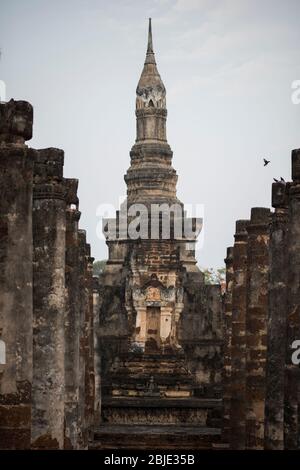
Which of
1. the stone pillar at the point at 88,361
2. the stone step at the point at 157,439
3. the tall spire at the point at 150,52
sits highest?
the tall spire at the point at 150,52

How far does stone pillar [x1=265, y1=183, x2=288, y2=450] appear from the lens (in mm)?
18281

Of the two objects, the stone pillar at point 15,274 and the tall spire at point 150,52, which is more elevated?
the tall spire at point 150,52

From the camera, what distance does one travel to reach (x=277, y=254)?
18.8m

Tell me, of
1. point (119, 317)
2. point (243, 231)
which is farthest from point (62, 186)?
point (119, 317)

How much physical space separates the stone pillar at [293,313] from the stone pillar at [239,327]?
10630mm

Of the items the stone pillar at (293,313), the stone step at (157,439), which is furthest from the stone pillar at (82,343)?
the stone pillar at (293,313)

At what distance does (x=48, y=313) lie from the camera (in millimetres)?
16312

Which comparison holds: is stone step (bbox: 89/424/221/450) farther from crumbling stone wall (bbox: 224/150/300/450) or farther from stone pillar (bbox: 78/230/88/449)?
stone pillar (bbox: 78/230/88/449)

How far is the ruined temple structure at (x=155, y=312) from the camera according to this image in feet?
129

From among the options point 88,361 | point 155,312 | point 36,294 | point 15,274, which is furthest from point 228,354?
point 15,274

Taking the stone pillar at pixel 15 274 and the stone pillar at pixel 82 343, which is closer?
the stone pillar at pixel 15 274

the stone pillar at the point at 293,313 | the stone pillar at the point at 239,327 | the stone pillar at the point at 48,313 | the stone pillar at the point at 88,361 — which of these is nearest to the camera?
the stone pillar at the point at 293,313

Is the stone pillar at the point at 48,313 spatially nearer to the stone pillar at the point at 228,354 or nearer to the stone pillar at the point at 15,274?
the stone pillar at the point at 15,274

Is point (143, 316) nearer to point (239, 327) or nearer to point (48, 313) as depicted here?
point (239, 327)
